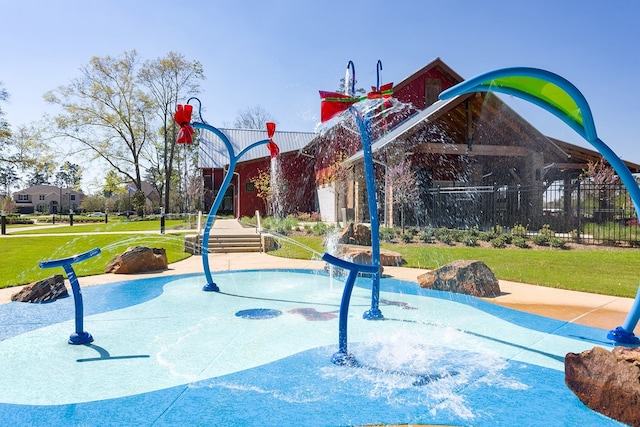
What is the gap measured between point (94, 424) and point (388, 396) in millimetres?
2471

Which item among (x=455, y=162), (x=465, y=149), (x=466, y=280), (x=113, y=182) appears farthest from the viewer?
(x=113, y=182)

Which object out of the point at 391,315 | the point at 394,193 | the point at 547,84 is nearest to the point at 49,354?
the point at 391,315

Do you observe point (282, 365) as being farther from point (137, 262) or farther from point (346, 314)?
point (137, 262)

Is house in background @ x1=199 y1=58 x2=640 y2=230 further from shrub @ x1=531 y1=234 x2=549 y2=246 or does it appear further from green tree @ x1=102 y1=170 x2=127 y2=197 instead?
green tree @ x1=102 y1=170 x2=127 y2=197

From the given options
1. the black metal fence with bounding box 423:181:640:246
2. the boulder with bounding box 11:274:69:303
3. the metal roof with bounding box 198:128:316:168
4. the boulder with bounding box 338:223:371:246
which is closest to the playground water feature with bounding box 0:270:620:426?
the boulder with bounding box 11:274:69:303

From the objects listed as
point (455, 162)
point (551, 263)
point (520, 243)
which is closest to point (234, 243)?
point (520, 243)

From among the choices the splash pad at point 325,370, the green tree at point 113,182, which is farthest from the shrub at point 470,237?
the green tree at point 113,182

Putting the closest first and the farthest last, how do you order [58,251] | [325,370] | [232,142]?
[325,370] < [58,251] < [232,142]

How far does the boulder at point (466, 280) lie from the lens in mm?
8578

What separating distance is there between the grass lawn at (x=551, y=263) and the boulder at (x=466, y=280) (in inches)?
66.7

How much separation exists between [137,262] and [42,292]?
3323 millimetres

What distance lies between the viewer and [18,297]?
7953 mm

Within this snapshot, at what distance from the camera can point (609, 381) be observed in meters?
3.67

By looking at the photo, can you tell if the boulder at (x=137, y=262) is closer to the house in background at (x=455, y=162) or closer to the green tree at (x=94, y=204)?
the house in background at (x=455, y=162)
